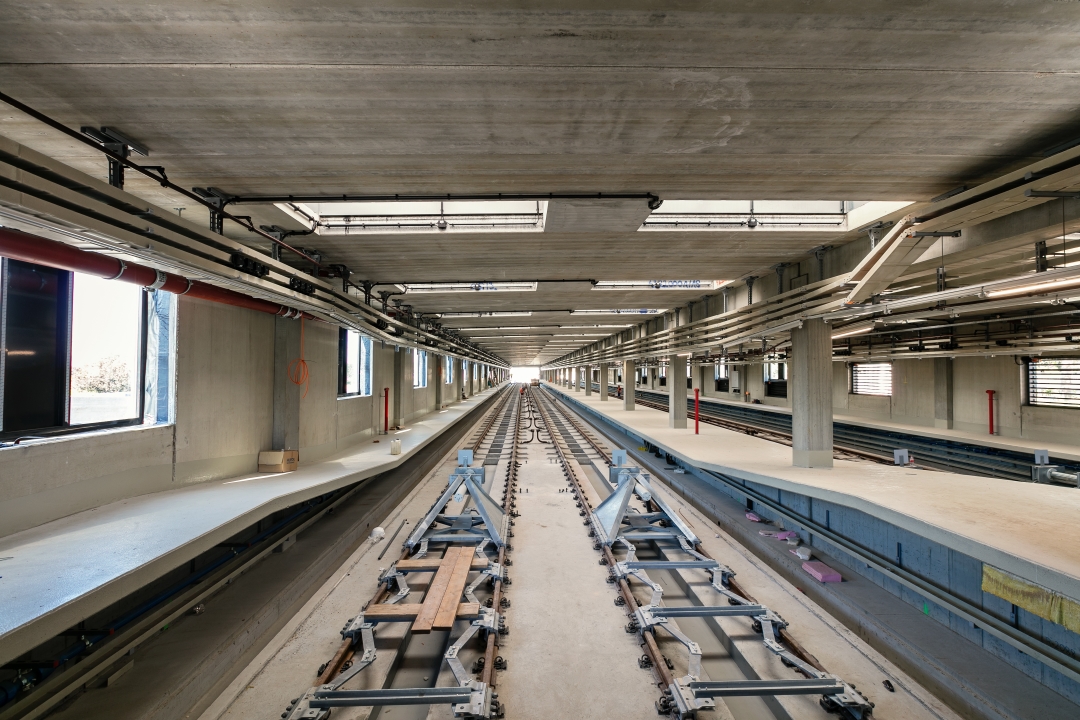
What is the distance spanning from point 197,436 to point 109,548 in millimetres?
2719

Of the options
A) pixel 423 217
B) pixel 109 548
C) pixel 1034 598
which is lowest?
pixel 1034 598

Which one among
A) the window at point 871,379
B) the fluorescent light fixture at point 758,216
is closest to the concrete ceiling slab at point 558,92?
the fluorescent light fixture at point 758,216

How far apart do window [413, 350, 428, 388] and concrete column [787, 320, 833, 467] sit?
49.3ft

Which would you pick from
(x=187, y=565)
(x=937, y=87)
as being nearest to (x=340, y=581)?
(x=187, y=565)

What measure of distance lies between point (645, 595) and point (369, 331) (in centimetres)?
701

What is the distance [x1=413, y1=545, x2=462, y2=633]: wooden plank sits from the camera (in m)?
4.44

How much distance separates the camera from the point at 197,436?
6223mm

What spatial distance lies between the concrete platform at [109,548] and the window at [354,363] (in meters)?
4.81

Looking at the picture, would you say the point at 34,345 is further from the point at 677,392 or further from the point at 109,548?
the point at 677,392

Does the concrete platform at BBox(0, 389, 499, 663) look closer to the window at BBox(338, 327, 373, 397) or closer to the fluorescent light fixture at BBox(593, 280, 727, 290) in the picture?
the window at BBox(338, 327, 373, 397)

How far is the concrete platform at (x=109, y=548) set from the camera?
2857mm

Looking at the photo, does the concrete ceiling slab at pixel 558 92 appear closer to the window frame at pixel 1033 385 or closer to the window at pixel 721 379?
the window frame at pixel 1033 385

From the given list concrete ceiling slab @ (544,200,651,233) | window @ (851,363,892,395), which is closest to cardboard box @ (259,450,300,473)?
concrete ceiling slab @ (544,200,651,233)

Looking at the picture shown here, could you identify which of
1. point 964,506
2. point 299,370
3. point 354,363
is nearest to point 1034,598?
point 964,506
